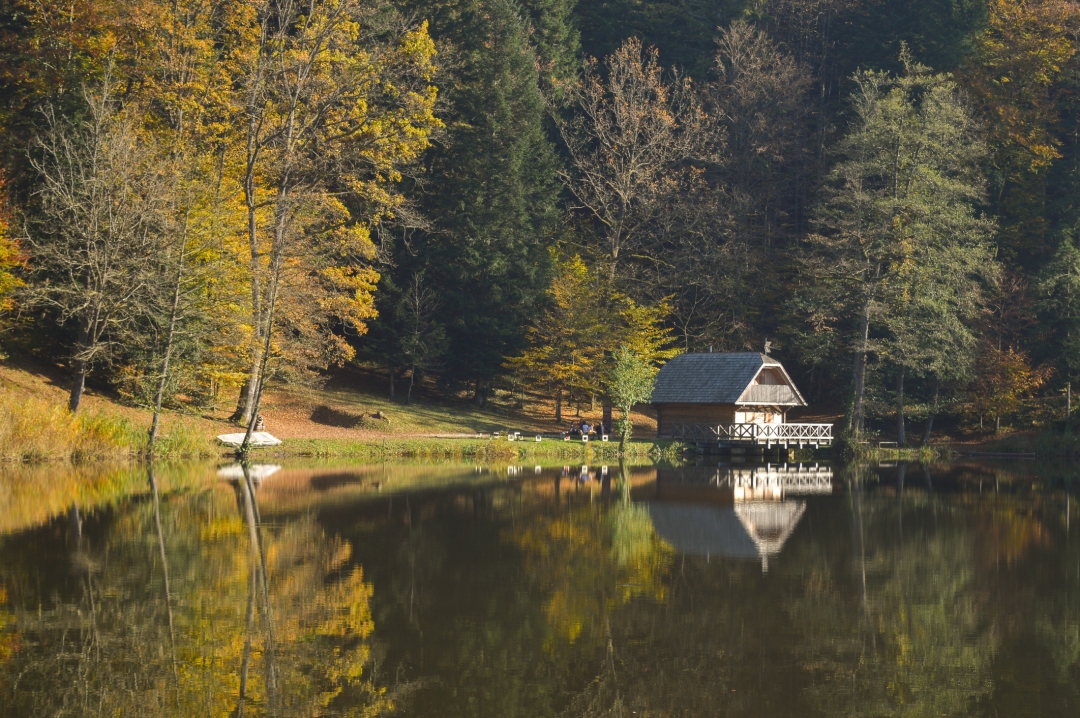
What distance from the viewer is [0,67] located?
129 ft

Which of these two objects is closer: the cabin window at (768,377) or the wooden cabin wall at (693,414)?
the wooden cabin wall at (693,414)

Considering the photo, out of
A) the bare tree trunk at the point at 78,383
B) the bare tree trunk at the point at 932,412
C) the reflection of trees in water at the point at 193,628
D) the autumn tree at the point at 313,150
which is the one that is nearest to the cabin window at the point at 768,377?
the bare tree trunk at the point at 932,412

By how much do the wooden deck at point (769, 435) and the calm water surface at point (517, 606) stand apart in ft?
61.9

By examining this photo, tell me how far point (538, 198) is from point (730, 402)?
16.4 m

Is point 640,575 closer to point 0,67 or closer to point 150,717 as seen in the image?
point 150,717

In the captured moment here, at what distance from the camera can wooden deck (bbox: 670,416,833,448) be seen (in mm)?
43969

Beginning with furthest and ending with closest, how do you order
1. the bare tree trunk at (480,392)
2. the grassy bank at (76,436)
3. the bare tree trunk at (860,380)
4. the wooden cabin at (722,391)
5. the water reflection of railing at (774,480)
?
the bare tree trunk at (480,392) → the bare tree trunk at (860,380) → the wooden cabin at (722,391) → the water reflection of railing at (774,480) → the grassy bank at (76,436)

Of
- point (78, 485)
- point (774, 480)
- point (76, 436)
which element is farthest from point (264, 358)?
point (774, 480)

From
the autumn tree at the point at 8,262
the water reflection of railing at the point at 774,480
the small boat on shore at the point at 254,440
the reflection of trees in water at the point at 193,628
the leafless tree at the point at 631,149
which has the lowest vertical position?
the reflection of trees in water at the point at 193,628

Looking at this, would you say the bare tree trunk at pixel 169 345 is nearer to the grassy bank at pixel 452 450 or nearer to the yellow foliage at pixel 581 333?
the grassy bank at pixel 452 450

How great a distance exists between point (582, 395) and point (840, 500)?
88.9ft

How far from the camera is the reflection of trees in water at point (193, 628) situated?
9617mm

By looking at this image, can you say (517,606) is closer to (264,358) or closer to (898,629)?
(898,629)

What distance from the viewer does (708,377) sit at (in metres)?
46.6
